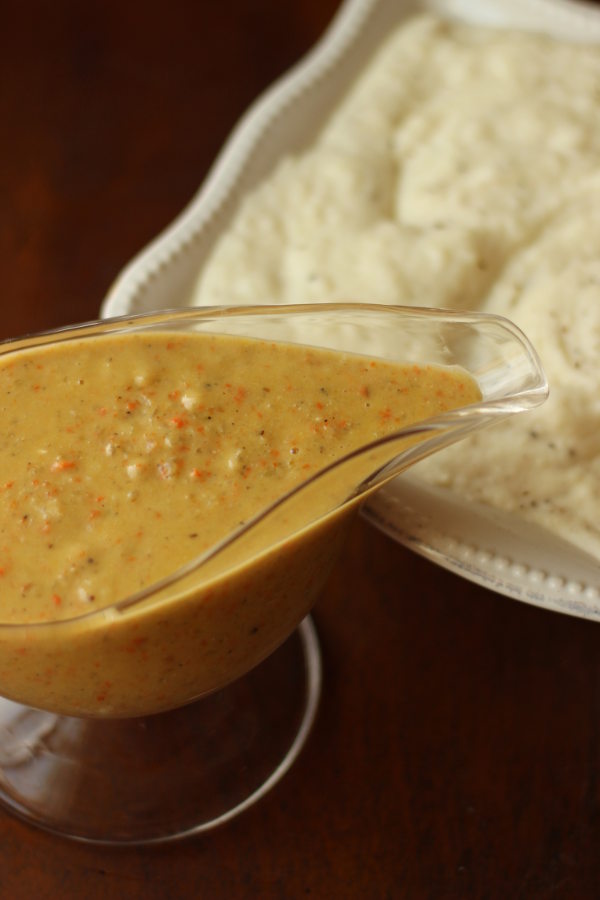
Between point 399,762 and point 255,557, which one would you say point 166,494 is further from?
point 399,762

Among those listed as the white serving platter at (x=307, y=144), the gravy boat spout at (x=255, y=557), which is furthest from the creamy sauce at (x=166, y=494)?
the white serving platter at (x=307, y=144)

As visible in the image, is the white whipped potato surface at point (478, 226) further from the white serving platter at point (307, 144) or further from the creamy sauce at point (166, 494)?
the creamy sauce at point (166, 494)

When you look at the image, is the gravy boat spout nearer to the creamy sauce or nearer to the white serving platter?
the creamy sauce

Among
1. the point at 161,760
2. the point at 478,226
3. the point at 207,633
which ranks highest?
the point at 478,226

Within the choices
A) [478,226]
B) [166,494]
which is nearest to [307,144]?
[478,226]

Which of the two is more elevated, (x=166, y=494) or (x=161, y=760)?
(x=166, y=494)

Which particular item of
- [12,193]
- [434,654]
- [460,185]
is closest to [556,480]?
[434,654]

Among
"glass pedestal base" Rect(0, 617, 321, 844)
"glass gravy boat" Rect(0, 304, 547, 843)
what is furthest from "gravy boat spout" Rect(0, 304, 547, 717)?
"glass pedestal base" Rect(0, 617, 321, 844)
